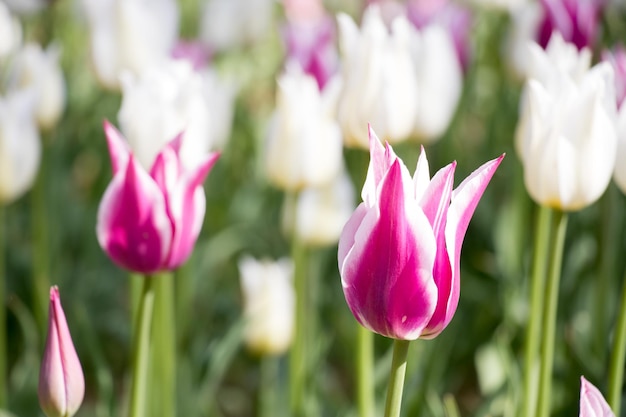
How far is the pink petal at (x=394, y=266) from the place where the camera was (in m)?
0.75

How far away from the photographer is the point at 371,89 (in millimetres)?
1273

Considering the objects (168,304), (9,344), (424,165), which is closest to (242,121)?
(9,344)

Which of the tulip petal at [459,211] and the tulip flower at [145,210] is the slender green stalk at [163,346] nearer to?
the tulip flower at [145,210]

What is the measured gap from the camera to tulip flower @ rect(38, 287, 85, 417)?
0.85 metres

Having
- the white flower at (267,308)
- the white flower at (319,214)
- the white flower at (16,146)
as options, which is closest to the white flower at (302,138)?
the white flower at (319,214)

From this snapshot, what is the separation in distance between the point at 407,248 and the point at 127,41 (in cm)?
115

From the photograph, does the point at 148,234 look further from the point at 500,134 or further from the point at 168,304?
the point at 500,134

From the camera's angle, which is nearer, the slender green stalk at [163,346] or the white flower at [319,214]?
the slender green stalk at [163,346]

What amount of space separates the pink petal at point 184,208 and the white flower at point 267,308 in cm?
54

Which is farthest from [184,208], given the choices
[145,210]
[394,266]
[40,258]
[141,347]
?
[40,258]

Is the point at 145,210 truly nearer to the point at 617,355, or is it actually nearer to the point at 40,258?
the point at 617,355

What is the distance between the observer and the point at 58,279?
7.07 feet

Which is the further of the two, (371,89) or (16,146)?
(16,146)

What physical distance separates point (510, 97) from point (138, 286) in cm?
150
